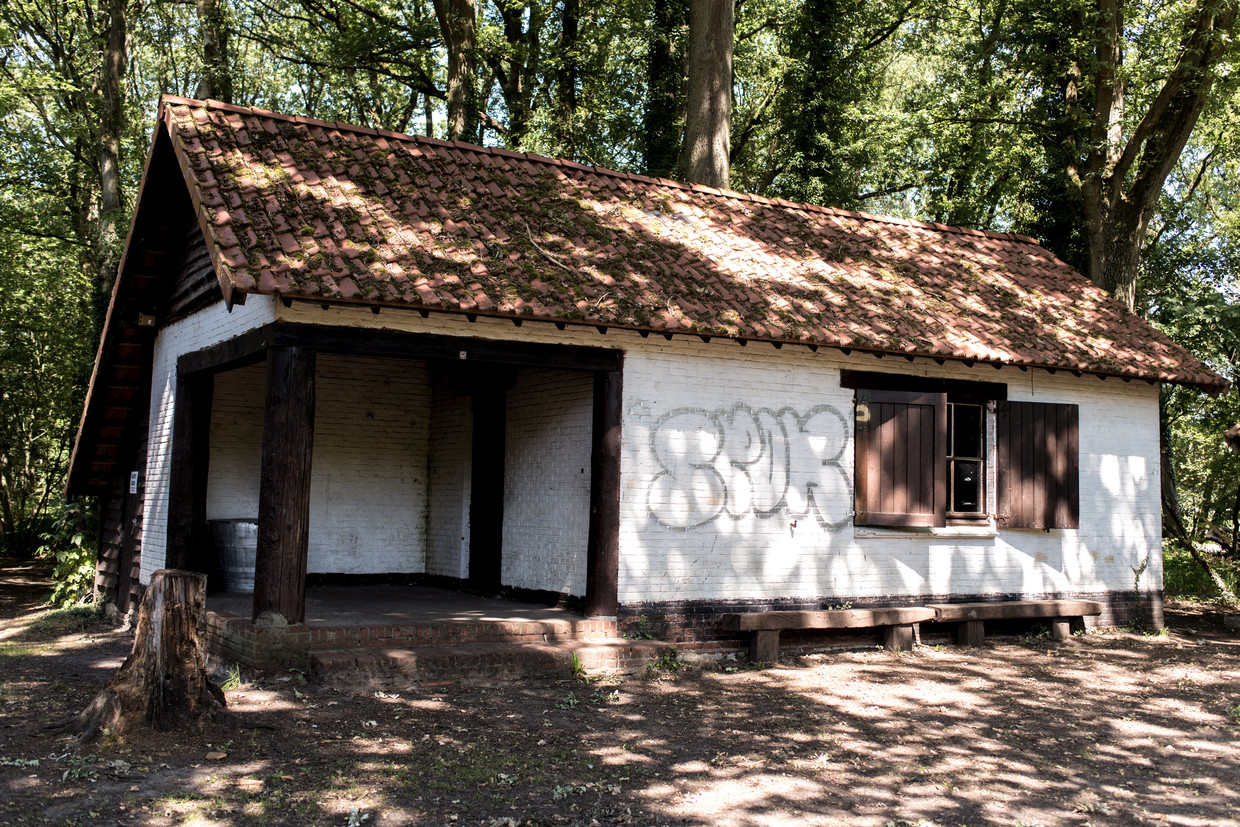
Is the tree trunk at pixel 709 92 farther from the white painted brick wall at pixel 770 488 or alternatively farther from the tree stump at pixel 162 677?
the tree stump at pixel 162 677

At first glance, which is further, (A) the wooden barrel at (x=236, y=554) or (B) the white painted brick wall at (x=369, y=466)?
(B) the white painted brick wall at (x=369, y=466)

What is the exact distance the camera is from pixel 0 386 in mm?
18859

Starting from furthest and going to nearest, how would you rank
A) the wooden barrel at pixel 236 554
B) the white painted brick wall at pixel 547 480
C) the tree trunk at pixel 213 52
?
1. the tree trunk at pixel 213 52
2. the wooden barrel at pixel 236 554
3. the white painted brick wall at pixel 547 480

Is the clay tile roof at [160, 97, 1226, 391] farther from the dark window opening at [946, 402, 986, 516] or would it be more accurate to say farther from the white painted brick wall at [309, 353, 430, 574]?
the white painted brick wall at [309, 353, 430, 574]

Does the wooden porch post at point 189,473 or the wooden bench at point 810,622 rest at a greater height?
the wooden porch post at point 189,473

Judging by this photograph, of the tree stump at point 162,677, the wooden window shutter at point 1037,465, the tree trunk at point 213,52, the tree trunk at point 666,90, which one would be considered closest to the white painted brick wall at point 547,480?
the tree stump at point 162,677

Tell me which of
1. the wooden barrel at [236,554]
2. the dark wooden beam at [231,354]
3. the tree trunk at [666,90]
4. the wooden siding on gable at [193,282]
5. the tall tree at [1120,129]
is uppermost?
the tree trunk at [666,90]

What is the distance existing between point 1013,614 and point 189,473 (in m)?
8.91

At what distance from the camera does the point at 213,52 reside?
1831 centimetres

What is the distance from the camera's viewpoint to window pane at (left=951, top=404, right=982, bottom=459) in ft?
36.9

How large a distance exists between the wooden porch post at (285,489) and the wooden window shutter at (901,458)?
5497mm

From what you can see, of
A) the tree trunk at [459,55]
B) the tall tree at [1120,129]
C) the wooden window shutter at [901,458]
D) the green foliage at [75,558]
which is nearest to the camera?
the wooden window shutter at [901,458]

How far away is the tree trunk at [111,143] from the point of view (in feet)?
57.2

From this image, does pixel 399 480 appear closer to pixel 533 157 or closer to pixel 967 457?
pixel 533 157
